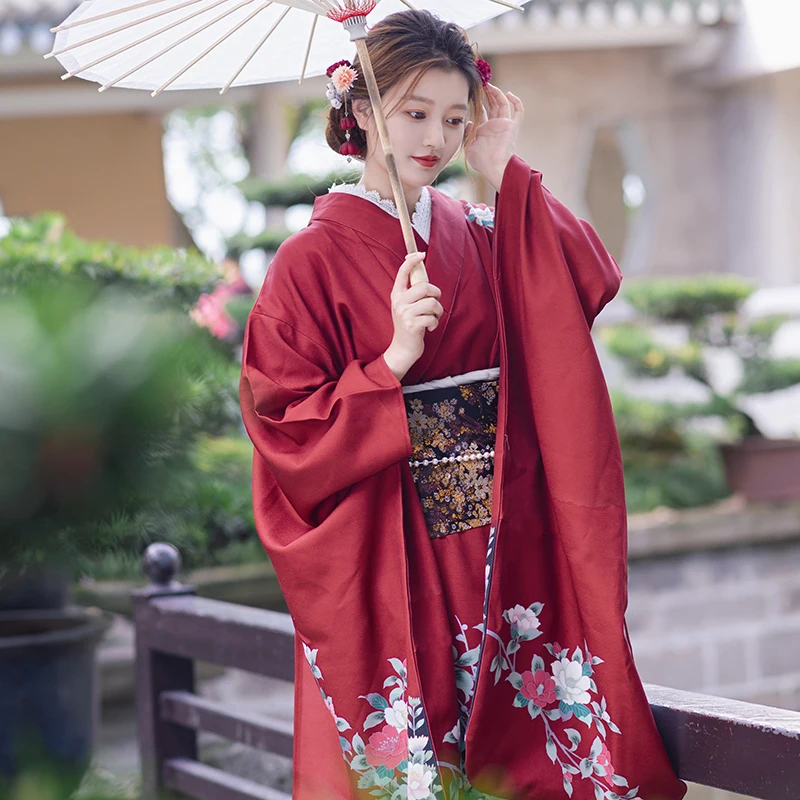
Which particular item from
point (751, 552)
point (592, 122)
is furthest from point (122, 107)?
point (751, 552)

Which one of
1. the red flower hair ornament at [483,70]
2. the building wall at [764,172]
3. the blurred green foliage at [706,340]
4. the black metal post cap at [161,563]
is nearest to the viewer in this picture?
the red flower hair ornament at [483,70]

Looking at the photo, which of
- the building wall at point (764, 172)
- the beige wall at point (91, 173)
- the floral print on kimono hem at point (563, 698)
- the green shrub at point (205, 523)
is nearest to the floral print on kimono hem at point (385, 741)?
the floral print on kimono hem at point (563, 698)

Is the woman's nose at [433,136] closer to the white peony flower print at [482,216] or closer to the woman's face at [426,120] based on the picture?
the woman's face at [426,120]

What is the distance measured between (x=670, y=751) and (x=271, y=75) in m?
1.35

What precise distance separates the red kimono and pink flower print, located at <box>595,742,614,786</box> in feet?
0.03

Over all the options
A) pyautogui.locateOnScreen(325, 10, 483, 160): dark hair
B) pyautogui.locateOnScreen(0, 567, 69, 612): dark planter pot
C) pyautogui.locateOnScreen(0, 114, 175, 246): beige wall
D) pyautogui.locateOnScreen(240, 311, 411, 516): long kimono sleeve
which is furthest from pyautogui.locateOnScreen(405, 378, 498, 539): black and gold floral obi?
pyautogui.locateOnScreen(0, 114, 175, 246): beige wall

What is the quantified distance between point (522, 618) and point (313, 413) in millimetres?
461

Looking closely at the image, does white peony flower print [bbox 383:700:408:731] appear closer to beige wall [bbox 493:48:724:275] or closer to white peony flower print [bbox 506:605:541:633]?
white peony flower print [bbox 506:605:541:633]

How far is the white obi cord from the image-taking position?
194 cm

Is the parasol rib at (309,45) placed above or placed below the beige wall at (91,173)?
below

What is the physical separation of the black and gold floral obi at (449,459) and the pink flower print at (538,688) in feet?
0.82

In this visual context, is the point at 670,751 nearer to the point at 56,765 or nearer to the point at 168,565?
the point at 56,765

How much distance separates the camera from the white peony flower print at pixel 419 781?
6.00 feet

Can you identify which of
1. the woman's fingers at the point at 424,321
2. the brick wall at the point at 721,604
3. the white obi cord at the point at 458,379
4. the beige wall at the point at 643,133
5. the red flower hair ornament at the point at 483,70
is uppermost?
the beige wall at the point at 643,133
